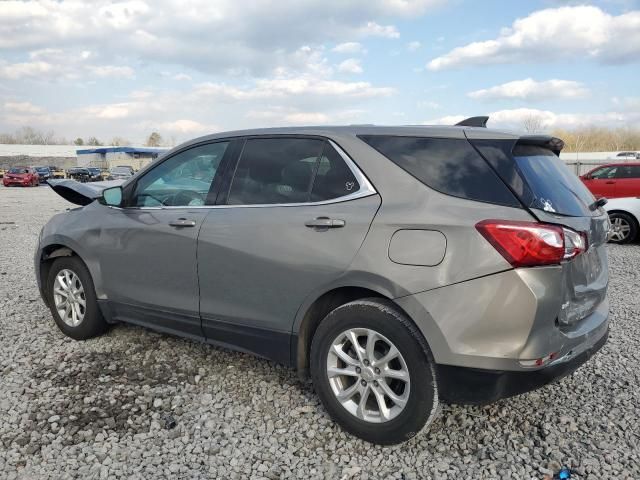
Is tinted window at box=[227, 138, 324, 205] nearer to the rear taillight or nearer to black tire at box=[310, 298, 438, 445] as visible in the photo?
black tire at box=[310, 298, 438, 445]

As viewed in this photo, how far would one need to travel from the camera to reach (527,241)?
92.7 inches

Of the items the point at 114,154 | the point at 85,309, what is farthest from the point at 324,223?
the point at 114,154

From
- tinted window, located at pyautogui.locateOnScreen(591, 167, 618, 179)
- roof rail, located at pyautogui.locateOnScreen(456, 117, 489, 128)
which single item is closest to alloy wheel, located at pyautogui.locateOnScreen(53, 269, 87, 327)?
roof rail, located at pyautogui.locateOnScreen(456, 117, 489, 128)

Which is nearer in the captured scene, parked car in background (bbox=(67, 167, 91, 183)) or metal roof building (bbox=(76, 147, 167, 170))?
parked car in background (bbox=(67, 167, 91, 183))

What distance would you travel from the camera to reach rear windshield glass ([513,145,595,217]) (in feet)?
8.34

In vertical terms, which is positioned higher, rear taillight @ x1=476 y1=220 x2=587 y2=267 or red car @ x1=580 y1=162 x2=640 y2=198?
rear taillight @ x1=476 y1=220 x2=587 y2=267

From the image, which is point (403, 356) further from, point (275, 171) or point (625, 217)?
point (625, 217)

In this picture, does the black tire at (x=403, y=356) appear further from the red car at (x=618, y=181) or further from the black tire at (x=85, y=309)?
the red car at (x=618, y=181)

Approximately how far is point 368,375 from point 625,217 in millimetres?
9187

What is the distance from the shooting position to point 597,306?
2.90m

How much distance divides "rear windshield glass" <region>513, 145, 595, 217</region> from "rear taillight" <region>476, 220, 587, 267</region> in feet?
0.47

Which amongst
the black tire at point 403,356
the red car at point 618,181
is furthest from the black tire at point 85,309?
the red car at point 618,181

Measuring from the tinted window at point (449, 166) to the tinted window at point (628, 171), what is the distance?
467 inches

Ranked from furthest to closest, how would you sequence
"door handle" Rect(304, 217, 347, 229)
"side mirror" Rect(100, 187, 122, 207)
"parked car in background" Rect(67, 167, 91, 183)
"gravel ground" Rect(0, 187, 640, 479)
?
"parked car in background" Rect(67, 167, 91, 183)
"side mirror" Rect(100, 187, 122, 207)
"door handle" Rect(304, 217, 347, 229)
"gravel ground" Rect(0, 187, 640, 479)
